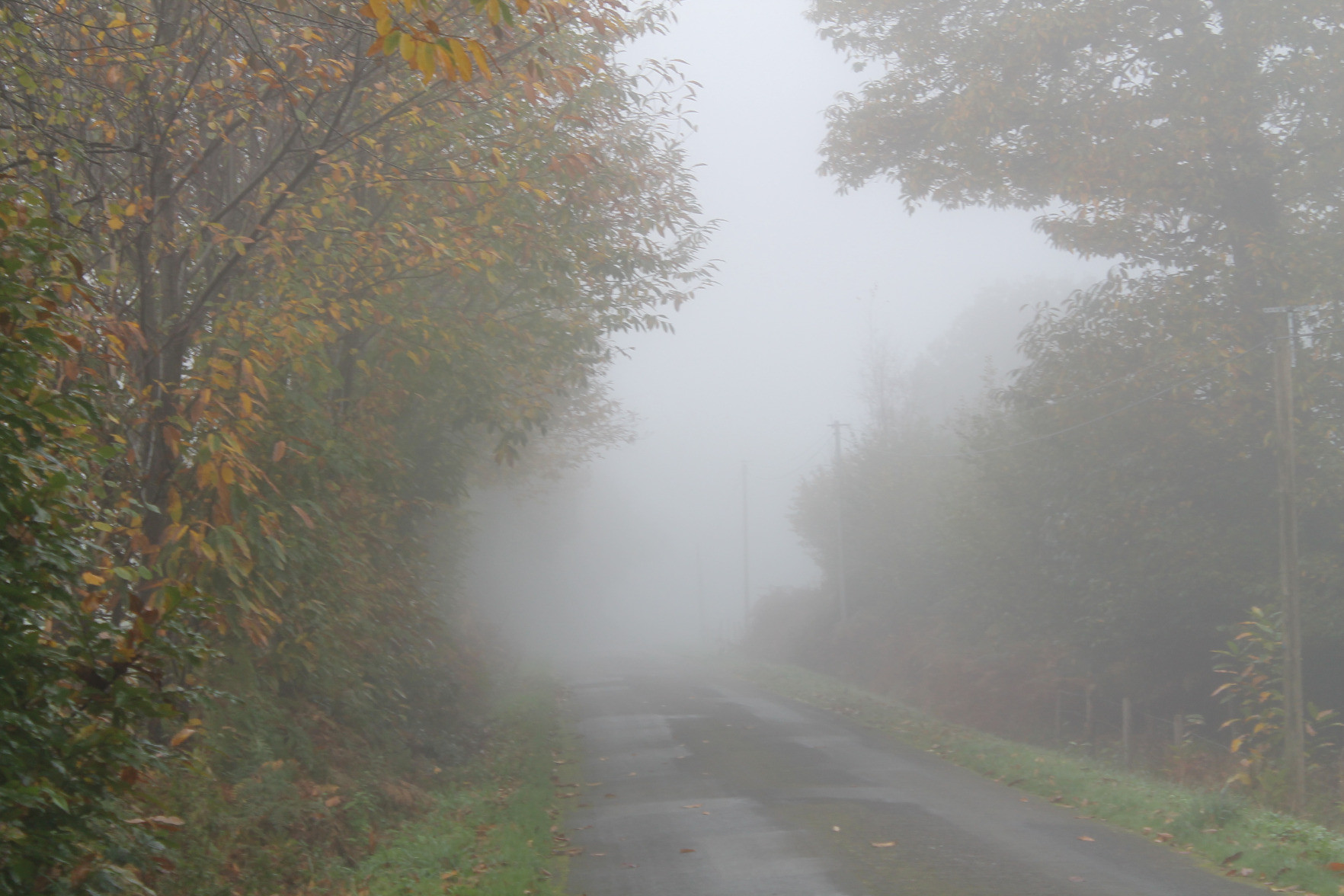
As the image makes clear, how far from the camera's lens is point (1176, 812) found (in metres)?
10.2

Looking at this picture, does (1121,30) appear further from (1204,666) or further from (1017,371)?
(1204,666)

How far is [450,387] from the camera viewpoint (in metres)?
11.9

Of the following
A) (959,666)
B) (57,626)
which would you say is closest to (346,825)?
(57,626)

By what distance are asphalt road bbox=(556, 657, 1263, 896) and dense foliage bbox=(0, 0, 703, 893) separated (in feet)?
7.92

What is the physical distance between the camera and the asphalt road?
25.5 ft

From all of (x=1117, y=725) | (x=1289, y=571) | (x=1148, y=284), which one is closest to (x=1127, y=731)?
(x=1117, y=725)

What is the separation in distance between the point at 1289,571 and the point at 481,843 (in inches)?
473

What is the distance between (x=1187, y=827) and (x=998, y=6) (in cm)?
1721

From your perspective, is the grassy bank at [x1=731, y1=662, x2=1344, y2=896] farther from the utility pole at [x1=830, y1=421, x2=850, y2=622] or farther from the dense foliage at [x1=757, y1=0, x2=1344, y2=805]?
the utility pole at [x1=830, y1=421, x2=850, y2=622]

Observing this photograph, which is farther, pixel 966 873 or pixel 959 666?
pixel 959 666

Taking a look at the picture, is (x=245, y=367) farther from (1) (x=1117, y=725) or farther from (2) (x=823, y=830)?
(1) (x=1117, y=725)

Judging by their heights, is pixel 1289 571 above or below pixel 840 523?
below

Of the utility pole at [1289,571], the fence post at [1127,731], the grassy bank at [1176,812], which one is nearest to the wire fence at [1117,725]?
the fence post at [1127,731]

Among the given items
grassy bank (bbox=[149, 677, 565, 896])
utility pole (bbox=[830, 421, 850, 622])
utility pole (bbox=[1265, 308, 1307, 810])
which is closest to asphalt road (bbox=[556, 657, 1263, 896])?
grassy bank (bbox=[149, 677, 565, 896])
